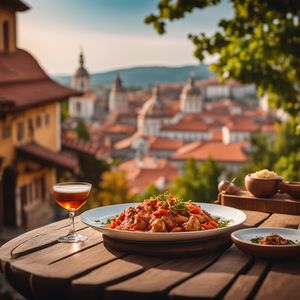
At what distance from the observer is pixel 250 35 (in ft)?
27.1

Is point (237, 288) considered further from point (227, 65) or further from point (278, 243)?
point (227, 65)

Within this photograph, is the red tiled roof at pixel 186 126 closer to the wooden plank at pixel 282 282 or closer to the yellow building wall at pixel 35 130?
the yellow building wall at pixel 35 130

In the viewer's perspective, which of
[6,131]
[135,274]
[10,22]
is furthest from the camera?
[10,22]

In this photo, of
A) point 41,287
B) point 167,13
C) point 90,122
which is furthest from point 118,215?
point 90,122

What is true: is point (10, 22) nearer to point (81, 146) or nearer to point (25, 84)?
point (25, 84)

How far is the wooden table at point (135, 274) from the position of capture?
2182 mm

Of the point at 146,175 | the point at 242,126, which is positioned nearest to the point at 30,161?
the point at 146,175

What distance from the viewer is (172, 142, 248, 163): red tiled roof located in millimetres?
88875

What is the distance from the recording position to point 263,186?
3.48 meters

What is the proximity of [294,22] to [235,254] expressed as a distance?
5488 millimetres

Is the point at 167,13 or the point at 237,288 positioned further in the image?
the point at 167,13

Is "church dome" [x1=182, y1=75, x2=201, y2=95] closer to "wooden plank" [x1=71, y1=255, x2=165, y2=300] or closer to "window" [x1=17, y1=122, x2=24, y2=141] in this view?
"window" [x1=17, y1=122, x2=24, y2=141]

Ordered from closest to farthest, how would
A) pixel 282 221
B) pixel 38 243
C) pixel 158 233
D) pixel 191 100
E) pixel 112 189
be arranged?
pixel 158 233 < pixel 38 243 < pixel 282 221 < pixel 112 189 < pixel 191 100

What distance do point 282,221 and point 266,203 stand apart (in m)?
0.24
